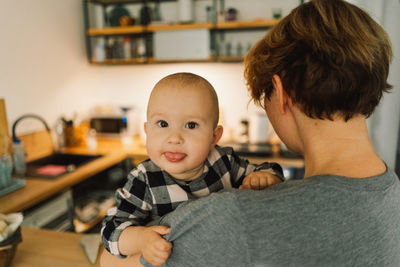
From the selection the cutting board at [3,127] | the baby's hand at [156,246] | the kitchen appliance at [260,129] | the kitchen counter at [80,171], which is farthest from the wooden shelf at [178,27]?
the baby's hand at [156,246]

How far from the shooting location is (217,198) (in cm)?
71

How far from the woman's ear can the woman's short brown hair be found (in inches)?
0.5

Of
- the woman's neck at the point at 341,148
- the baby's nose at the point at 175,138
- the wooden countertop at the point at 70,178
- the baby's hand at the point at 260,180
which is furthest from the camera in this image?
the wooden countertop at the point at 70,178

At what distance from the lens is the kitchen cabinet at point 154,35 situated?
132 inches

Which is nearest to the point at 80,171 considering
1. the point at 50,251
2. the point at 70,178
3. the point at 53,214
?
the point at 70,178

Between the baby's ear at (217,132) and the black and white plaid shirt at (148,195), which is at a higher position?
the baby's ear at (217,132)

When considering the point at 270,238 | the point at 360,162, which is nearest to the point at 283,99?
the point at 360,162

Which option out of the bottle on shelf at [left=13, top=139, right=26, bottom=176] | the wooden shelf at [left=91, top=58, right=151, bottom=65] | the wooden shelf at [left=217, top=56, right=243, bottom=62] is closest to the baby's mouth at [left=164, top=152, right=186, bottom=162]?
the bottle on shelf at [left=13, top=139, right=26, bottom=176]

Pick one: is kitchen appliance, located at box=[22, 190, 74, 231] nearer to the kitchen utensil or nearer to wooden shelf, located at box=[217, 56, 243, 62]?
the kitchen utensil

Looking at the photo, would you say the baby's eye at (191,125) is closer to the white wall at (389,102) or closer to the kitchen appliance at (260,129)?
the white wall at (389,102)

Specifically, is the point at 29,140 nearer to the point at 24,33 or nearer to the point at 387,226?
the point at 24,33

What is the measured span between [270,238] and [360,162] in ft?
1.03

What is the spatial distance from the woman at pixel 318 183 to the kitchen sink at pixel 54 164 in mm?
2080

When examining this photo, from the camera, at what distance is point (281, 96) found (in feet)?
2.76
